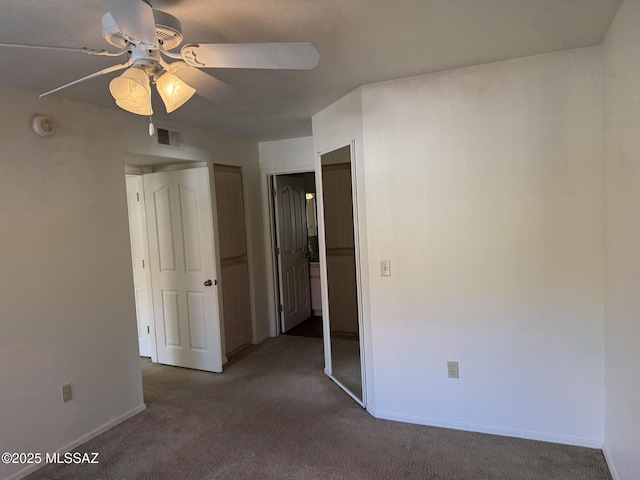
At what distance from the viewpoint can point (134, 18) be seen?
47.9 inches

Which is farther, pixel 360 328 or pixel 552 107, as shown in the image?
pixel 360 328

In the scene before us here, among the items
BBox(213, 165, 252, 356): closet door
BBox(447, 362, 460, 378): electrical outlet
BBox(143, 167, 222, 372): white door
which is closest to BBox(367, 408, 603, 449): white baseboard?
BBox(447, 362, 460, 378): electrical outlet

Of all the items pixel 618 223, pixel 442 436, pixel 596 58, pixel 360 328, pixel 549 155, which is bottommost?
pixel 442 436

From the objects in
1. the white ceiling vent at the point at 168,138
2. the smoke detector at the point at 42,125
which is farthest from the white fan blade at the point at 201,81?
Answer: the white ceiling vent at the point at 168,138

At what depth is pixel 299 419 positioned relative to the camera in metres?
3.02

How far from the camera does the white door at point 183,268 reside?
397 cm

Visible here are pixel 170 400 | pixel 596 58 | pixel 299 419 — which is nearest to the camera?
pixel 596 58

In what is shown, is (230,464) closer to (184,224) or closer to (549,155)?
(184,224)

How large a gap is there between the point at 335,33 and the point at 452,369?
217 centimetres

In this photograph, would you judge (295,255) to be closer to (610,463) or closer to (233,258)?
(233,258)

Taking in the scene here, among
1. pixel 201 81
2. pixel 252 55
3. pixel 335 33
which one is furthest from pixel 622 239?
pixel 201 81

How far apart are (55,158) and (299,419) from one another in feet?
8.01

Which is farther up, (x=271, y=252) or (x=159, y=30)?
(x=159, y=30)

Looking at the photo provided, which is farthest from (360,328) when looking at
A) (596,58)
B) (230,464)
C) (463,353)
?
(596,58)
